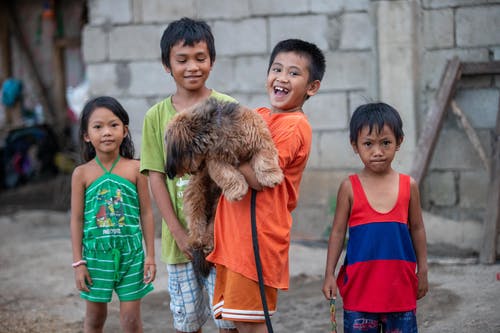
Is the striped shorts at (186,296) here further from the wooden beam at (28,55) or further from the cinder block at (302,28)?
the wooden beam at (28,55)

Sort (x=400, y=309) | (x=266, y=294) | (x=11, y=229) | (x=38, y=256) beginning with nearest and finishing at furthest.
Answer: (x=266, y=294) < (x=400, y=309) < (x=38, y=256) < (x=11, y=229)

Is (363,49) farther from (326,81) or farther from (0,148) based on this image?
(0,148)

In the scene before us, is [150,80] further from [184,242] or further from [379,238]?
[379,238]

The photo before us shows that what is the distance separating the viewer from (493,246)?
16.7 feet

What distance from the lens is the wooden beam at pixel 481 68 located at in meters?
5.48

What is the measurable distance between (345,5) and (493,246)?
232 centimetres

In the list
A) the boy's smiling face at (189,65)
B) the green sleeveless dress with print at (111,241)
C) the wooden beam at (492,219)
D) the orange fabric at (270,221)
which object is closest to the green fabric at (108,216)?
the green sleeveless dress with print at (111,241)

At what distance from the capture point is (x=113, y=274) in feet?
10.6

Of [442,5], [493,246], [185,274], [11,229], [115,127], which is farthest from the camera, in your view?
[11,229]

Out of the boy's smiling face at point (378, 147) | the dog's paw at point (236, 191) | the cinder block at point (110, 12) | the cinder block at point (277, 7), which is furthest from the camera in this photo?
the cinder block at point (110, 12)

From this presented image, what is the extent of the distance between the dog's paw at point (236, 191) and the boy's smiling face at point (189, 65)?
2.24 feet

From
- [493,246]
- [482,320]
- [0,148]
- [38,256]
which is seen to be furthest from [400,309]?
[0,148]

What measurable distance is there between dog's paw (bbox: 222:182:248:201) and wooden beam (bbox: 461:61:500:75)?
3.63 m

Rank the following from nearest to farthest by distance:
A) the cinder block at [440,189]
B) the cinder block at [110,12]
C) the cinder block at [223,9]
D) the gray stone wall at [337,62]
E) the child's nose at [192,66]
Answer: the child's nose at [192,66], the gray stone wall at [337,62], the cinder block at [440,189], the cinder block at [223,9], the cinder block at [110,12]
